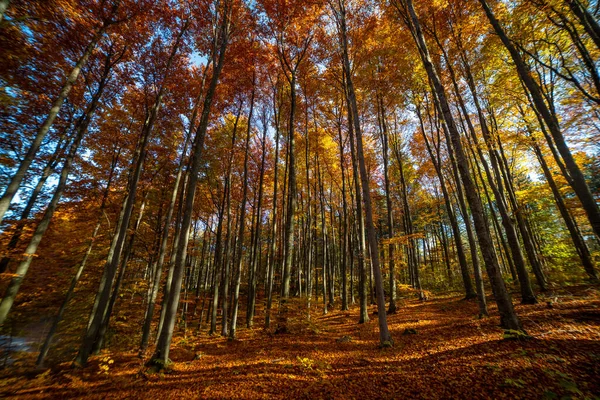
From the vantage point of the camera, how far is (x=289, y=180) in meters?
9.41

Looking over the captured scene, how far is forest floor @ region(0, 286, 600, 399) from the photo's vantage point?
11.3ft

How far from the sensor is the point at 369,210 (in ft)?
21.3

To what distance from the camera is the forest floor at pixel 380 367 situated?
343cm

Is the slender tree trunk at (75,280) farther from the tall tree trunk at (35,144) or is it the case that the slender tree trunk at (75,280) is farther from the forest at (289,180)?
the tall tree trunk at (35,144)

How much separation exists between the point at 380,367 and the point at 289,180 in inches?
273

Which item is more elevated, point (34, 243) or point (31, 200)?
point (31, 200)

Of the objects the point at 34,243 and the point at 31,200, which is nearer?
the point at 34,243

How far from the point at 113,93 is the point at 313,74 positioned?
32.5 feet

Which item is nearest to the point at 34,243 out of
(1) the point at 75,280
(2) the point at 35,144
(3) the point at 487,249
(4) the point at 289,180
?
(2) the point at 35,144

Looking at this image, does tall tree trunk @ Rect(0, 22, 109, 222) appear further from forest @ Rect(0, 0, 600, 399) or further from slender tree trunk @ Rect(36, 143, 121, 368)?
slender tree trunk @ Rect(36, 143, 121, 368)

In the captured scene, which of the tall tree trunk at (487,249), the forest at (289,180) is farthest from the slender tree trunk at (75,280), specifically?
the tall tree trunk at (487,249)

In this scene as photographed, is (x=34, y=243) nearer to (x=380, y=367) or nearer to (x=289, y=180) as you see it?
(x=289, y=180)

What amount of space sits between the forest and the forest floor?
56mm

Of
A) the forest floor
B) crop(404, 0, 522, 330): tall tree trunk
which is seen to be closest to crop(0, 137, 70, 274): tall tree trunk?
the forest floor
